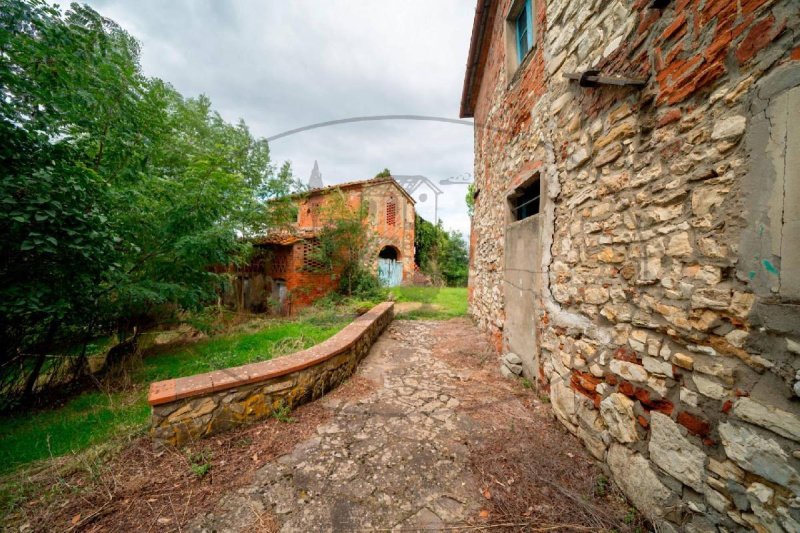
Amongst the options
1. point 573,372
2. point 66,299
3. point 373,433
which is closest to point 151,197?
point 66,299

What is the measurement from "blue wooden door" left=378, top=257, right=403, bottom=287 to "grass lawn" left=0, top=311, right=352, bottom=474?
30.7 feet

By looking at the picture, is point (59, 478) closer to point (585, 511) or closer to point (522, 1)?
point (585, 511)

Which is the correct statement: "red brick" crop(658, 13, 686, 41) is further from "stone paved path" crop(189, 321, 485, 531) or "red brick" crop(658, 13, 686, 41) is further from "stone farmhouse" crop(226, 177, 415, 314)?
"stone farmhouse" crop(226, 177, 415, 314)

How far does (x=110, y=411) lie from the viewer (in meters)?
3.01

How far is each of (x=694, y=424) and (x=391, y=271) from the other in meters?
13.8

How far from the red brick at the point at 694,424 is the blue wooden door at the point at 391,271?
12.9 m

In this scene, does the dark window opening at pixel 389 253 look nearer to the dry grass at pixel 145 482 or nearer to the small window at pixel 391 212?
the small window at pixel 391 212

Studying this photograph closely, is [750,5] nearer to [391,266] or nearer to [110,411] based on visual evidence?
[110,411]

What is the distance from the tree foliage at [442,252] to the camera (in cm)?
1753

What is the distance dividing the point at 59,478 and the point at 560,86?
17.7 ft

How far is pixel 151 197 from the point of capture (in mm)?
4125

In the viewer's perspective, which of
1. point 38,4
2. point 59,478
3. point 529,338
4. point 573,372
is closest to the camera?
point 59,478

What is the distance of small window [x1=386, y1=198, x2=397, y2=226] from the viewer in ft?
51.1

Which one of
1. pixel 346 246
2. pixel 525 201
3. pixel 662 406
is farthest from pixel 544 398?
pixel 346 246
